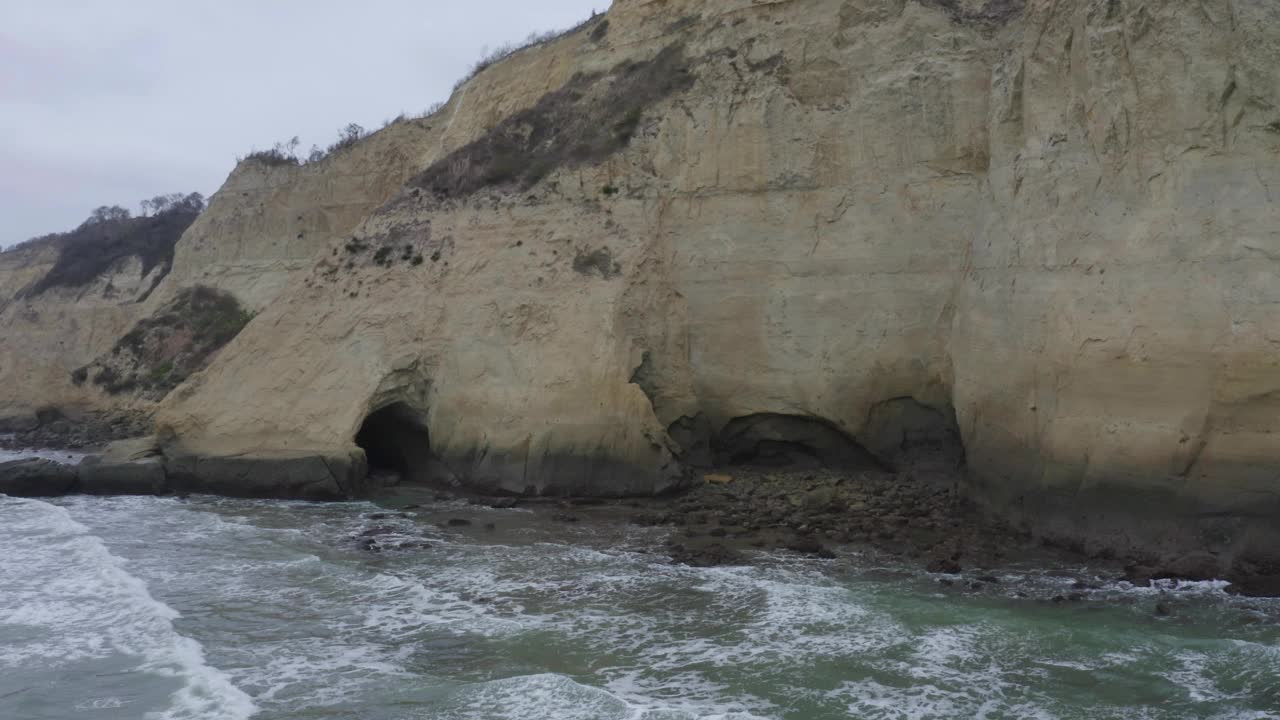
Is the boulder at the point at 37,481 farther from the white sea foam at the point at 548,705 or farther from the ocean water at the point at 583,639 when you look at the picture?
the white sea foam at the point at 548,705

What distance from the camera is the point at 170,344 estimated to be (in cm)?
3312

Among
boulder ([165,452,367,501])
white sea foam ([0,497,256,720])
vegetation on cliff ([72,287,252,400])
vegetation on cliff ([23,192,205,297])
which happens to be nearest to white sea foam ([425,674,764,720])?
white sea foam ([0,497,256,720])

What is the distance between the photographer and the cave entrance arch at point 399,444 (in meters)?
19.1

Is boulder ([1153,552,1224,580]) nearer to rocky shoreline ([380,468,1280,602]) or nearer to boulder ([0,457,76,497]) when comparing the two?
rocky shoreline ([380,468,1280,602])

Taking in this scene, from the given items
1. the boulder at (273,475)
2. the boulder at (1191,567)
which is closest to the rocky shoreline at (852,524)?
the boulder at (1191,567)

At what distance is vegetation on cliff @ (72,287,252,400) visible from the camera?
3206cm

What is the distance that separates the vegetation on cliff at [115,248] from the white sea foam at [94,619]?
2809cm

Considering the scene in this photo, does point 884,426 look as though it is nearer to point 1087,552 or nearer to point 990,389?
point 990,389

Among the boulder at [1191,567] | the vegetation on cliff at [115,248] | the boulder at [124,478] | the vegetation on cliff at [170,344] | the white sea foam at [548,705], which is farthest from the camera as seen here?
the vegetation on cliff at [115,248]

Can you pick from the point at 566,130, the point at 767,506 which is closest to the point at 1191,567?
the point at 767,506

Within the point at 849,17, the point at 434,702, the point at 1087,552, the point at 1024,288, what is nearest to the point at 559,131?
the point at 849,17

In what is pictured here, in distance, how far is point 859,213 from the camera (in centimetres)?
1692

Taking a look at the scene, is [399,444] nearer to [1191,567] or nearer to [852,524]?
[852,524]

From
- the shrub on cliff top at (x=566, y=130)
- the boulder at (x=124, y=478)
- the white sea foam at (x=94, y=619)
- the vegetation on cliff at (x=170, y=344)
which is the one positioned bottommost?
the white sea foam at (x=94, y=619)
